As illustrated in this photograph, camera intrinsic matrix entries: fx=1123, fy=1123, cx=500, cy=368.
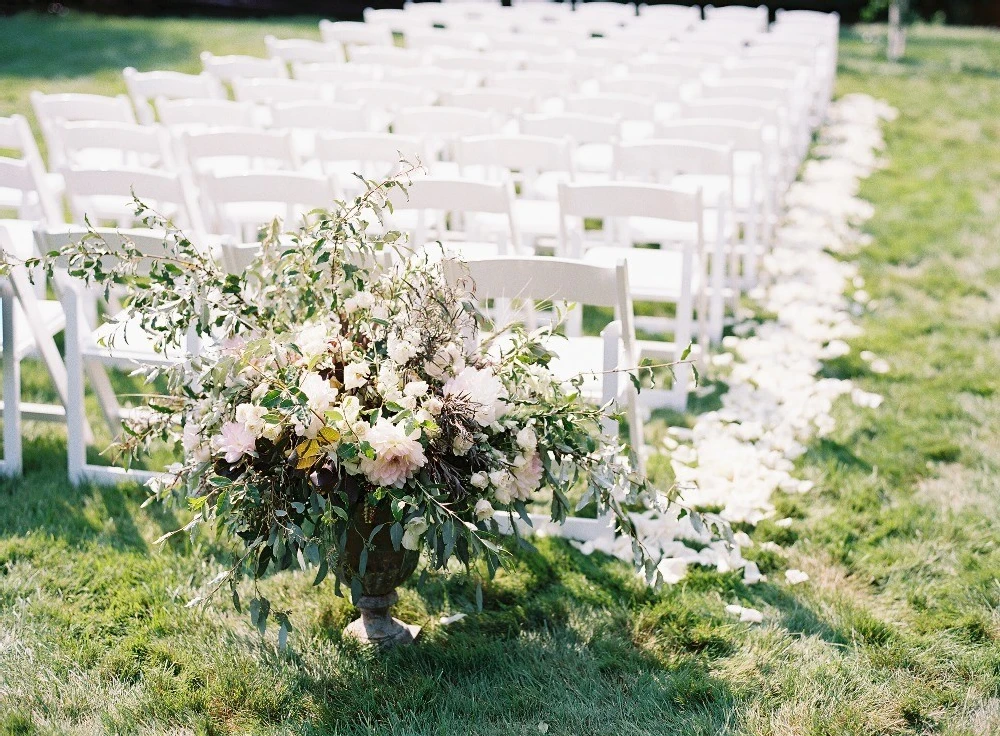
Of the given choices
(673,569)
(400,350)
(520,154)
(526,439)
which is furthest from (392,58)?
(526,439)

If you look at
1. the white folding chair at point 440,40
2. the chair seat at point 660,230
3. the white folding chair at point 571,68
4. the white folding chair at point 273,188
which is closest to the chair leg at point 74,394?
the white folding chair at point 273,188

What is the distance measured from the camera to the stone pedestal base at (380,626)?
10.8 feet

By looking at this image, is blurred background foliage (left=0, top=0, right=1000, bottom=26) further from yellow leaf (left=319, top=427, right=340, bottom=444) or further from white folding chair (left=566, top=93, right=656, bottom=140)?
yellow leaf (left=319, top=427, right=340, bottom=444)

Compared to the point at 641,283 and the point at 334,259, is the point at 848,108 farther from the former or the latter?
the point at 334,259

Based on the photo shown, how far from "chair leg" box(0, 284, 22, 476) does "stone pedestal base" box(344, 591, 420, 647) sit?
1.70 meters

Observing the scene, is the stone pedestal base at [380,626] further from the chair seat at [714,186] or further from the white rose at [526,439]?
the chair seat at [714,186]

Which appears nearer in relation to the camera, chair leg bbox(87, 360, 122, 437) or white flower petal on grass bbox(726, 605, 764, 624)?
white flower petal on grass bbox(726, 605, 764, 624)

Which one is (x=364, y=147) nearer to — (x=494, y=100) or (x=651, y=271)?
(x=651, y=271)

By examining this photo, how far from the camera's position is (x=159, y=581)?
3.66 metres

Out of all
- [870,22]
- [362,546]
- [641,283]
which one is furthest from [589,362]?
[870,22]

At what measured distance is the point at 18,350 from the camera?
433 cm

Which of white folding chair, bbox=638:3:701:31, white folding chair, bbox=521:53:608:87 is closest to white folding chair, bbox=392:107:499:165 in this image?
white folding chair, bbox=521:53:608:87

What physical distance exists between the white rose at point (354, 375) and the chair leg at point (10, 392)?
1.89 m

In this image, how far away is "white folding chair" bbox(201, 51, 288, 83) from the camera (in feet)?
27.0
